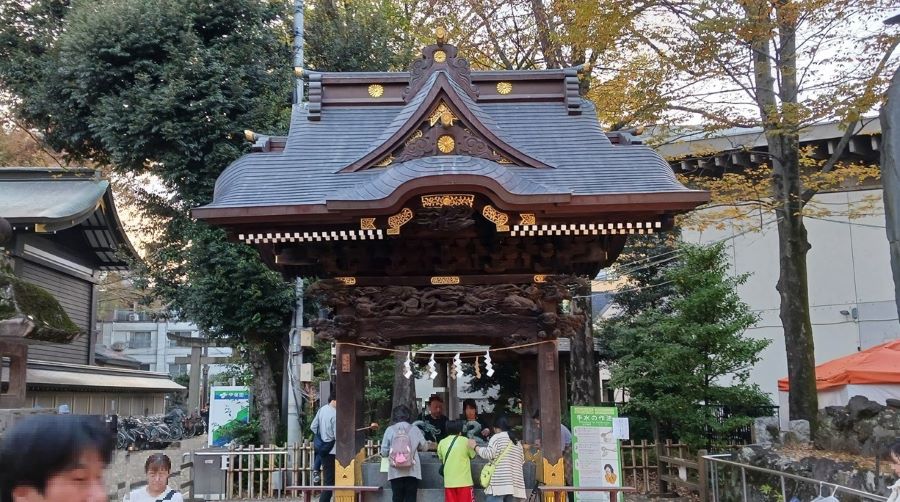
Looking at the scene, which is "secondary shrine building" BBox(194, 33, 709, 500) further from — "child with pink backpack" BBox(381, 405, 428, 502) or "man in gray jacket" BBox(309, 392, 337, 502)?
"man in gray jacket" BBox(309, 392, 337, 502)

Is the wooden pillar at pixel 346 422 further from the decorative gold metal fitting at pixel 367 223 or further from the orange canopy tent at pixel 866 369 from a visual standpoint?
the orange canopy tent at pixel 866 369

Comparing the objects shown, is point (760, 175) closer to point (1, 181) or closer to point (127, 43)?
point (127, 43)

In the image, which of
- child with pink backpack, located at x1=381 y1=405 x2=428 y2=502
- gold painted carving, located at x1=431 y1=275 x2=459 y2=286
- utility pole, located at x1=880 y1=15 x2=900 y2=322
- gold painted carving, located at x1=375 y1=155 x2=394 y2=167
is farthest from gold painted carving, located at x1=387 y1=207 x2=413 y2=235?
utility pole, located at x1=880 y1=15 x2=900 y2=322

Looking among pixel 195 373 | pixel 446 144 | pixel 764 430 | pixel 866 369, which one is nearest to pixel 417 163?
pixel 446 144

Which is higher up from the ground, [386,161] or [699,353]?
[386,161]

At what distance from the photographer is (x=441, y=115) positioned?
9172mm

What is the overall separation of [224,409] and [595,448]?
9.44 m

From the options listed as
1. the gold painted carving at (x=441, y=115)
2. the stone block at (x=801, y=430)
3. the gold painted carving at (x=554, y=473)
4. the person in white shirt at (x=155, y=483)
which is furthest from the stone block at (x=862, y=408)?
the person in white shirt at (x=155, y=483)

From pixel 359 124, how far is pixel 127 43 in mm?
7633

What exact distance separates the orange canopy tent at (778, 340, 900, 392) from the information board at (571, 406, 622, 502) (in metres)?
6.92

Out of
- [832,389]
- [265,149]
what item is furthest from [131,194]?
[832,389]

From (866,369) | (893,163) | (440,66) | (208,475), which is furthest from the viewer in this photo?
(866,369)

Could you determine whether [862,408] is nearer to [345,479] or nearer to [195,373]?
[345,479]

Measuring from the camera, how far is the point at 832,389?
15.6 metres
